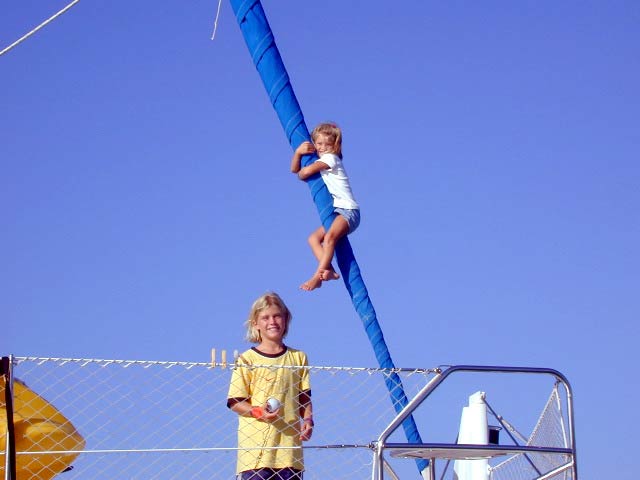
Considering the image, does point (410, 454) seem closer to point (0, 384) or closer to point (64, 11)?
point (0, 384)

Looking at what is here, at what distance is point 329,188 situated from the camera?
7340mm

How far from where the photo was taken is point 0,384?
15.6 feet

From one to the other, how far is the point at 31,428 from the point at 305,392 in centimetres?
132

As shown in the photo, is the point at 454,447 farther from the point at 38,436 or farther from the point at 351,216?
the point at 351,216

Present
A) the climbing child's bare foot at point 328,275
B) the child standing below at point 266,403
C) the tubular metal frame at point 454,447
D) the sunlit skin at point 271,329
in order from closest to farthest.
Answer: the tubular metal frame at point 454,447, the child standing below at point 266,403, the sunlit skin at point 271,329, the climbing child's bare foot at point 328,275

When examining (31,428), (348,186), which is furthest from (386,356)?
(31,428)

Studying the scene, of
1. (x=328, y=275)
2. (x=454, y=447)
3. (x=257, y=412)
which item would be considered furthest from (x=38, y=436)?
(x=328, y=275)

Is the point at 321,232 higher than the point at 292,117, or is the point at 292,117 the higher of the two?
the point at 292,117

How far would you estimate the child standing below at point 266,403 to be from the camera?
546cm

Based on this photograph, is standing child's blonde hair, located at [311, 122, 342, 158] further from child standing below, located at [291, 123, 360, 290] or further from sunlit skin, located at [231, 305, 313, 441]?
sunlit skin, located at [231, 305, 313, 441]

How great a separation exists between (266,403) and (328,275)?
1.75 metres

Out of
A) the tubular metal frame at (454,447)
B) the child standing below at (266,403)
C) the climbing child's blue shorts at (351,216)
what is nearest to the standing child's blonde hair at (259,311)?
the child standing below at (266,403)

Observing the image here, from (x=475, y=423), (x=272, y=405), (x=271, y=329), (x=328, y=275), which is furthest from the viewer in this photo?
(x=328, y=275)

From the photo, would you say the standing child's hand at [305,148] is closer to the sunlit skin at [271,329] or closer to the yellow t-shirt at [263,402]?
the sunlit skin at [271,329]
